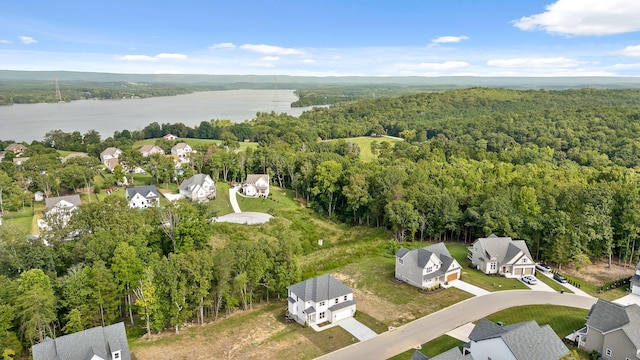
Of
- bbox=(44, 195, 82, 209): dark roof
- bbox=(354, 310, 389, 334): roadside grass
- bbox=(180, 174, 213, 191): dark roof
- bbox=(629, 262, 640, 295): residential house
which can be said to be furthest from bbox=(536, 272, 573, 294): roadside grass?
bbox=(44, 195, 82, 209): dark roof

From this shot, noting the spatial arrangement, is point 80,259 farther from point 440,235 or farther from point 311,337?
point 440,235

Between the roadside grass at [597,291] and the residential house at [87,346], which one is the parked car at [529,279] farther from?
the residential house at [87,346]

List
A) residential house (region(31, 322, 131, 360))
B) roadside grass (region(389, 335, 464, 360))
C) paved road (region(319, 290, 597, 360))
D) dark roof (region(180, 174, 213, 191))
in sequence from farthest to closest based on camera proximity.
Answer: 1. dark roof (region(180, 174, 213, 191))
2. paved road (region(319, 290, 597, 360))
3. roadside grass (region(389, 335, 464, 360))
4. residential house (region(31, 322, 131, 360))

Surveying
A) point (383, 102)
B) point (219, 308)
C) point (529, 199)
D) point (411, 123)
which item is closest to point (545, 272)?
point (529, 199)

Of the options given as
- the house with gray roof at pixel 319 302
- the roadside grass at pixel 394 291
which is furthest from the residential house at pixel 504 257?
the house with gray roof at pixel 319 302

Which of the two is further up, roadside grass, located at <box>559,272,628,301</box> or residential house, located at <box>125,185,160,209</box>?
residential house, located at <box>125,185,160,209</box>

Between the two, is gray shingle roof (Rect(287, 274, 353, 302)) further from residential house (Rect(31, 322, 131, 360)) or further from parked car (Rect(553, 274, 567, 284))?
parked car (Rect(553, 274, 567, 284))
